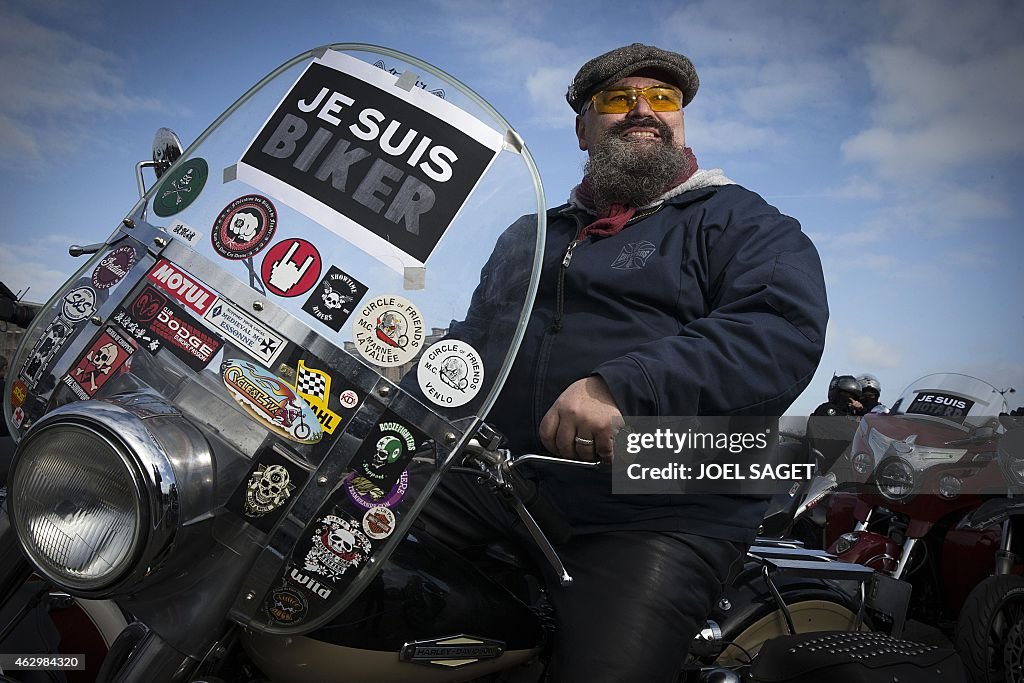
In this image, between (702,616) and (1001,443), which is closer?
(702,616)

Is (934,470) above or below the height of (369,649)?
above

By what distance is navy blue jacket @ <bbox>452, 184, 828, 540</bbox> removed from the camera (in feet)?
5.28

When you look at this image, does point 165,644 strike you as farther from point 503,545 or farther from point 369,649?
point 503,545

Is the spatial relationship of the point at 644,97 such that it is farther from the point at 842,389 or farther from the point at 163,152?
the point at 842,389

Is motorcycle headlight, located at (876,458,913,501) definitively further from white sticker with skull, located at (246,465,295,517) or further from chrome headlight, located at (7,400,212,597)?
chrome headlight, located at (7,400,212,597)

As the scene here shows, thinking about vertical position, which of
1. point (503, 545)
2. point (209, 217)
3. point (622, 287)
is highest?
point (622, 287)

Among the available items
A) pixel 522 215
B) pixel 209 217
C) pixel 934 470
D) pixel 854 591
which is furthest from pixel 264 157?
pixel 934 470

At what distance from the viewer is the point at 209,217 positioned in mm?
1414

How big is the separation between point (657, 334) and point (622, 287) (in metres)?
0.16

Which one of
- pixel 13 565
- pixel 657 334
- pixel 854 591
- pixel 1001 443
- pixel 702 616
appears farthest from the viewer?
pixel 1001 443

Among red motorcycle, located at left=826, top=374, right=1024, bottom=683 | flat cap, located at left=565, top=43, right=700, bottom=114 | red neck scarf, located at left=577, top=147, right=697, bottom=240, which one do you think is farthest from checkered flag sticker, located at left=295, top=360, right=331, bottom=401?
red motorcycle, located at left=826, top=374, right=1024, bottom=683

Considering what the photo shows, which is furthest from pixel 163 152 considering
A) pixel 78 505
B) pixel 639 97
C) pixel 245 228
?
pixel 639 97

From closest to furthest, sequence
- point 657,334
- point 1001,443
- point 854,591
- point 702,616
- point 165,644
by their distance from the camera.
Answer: point 165,644 < point 702,616 < point 657,334 < point 854,591 < point 1001,443

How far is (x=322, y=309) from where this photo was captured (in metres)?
1.28
